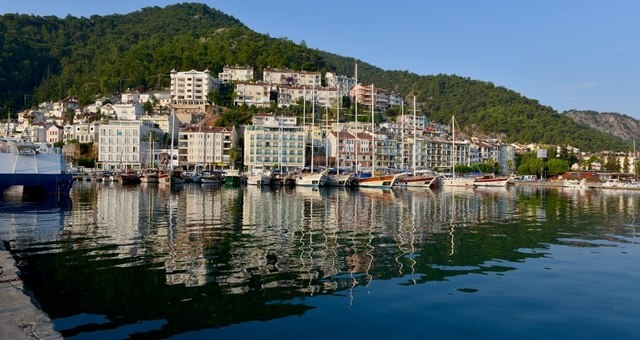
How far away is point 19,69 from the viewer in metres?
159

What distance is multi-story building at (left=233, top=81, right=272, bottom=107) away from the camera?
451 feet

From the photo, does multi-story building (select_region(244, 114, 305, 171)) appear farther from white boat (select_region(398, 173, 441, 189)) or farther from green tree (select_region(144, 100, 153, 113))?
green tree (select_region(144, 100, 153, 113))

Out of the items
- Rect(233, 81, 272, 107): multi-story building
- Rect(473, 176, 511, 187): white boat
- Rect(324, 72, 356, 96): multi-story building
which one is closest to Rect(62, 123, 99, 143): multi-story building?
Rect(233, 81, 272, 107): multi-story building

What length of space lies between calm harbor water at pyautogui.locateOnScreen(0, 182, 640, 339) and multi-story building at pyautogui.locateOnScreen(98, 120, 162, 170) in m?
83.4

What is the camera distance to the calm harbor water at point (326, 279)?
998 cm

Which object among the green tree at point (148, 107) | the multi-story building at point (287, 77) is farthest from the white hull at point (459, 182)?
the green tree at point (148, 107)

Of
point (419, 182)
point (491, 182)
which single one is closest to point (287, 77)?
point (491, 182)

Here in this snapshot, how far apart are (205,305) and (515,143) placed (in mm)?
180206

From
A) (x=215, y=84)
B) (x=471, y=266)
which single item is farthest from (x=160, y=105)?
(x=471, y=266)

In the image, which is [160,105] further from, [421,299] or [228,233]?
[421,299]

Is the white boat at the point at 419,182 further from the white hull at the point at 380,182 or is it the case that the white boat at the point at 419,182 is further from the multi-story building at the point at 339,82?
the multi-story building at the point at 339,82

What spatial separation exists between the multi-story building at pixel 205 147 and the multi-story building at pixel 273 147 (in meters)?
6.52

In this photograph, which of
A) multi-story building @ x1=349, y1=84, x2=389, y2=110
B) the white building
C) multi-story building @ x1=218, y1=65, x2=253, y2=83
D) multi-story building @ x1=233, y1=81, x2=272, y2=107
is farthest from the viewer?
multi-story building @ x1=349, y1=84, x2=389, y2=110

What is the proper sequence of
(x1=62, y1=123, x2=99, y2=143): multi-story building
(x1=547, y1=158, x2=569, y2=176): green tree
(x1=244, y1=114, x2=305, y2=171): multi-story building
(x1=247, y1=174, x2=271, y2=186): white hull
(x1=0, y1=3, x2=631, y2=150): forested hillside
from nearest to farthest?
(x1=247, y1=174, x2=271, y2=186): white hull → (x1=244, y1=114, x2=305, y2=171): multi-story building → (x1=62, y1=123, x2=99, y2=143): multi-story building → (x1=547, y1=158, x2=569, y2=176): green tree → (x1=0, y1=3, x2=631, y2=150): forested hillside
